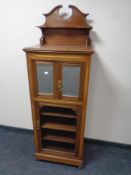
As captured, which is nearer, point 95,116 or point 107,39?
point 107,39

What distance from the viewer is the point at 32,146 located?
2064mm

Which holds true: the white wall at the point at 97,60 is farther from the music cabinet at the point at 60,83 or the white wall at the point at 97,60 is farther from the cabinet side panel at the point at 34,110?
the cabinet side panel at the point at 34,110

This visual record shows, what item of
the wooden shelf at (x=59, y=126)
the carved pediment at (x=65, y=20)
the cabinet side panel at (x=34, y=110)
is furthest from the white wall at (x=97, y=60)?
the cabinet side panel at (x=34, y=110)

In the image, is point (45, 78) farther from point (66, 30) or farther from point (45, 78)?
point (66, 30)

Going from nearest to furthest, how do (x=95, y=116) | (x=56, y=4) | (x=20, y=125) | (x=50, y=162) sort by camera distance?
(x=56, y=4), (x=50, y=162), (x=95, y=116), (x=20, y=125)

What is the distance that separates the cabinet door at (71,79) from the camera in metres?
1.39

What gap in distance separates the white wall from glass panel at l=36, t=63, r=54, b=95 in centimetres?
54

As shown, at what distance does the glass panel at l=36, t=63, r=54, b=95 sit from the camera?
1.44m

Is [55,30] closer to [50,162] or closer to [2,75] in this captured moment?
[2,75]

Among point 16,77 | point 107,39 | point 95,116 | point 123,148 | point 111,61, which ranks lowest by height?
point 123,148

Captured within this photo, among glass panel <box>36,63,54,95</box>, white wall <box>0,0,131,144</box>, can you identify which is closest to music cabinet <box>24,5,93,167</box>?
glass panel <box>36,63,54,95</box>

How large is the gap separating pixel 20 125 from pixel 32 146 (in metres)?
0.40

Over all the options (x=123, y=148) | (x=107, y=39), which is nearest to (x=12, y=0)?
(x=107, y=39)

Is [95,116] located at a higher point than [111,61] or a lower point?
lower
